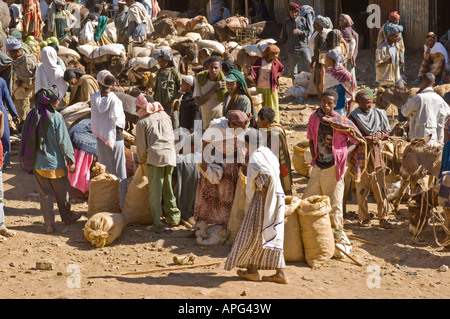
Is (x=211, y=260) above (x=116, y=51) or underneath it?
underneath

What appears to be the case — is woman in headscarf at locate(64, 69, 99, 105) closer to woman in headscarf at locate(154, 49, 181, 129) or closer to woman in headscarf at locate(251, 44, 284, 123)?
woman in headscarf at locate(154, 49, 181, 129)

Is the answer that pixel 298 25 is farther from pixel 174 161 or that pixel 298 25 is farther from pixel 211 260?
pixel 211 260

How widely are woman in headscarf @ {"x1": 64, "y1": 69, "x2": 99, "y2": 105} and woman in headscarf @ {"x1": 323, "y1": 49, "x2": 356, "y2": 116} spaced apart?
3.28 m

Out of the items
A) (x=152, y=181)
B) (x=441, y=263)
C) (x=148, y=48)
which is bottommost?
(x=441, y=263)

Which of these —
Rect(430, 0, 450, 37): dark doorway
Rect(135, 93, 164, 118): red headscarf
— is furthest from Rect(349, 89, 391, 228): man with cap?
Rect(430, 0, 450, 37): dark doorway

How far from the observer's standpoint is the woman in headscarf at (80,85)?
38.2 feet

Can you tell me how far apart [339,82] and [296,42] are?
15.2ft

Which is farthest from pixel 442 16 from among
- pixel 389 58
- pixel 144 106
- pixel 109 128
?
pixel 144 106

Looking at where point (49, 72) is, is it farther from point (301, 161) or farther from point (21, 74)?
point (301, 161)

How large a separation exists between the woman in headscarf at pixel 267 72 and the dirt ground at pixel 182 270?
2.82 meters

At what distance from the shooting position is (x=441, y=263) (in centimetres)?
880
